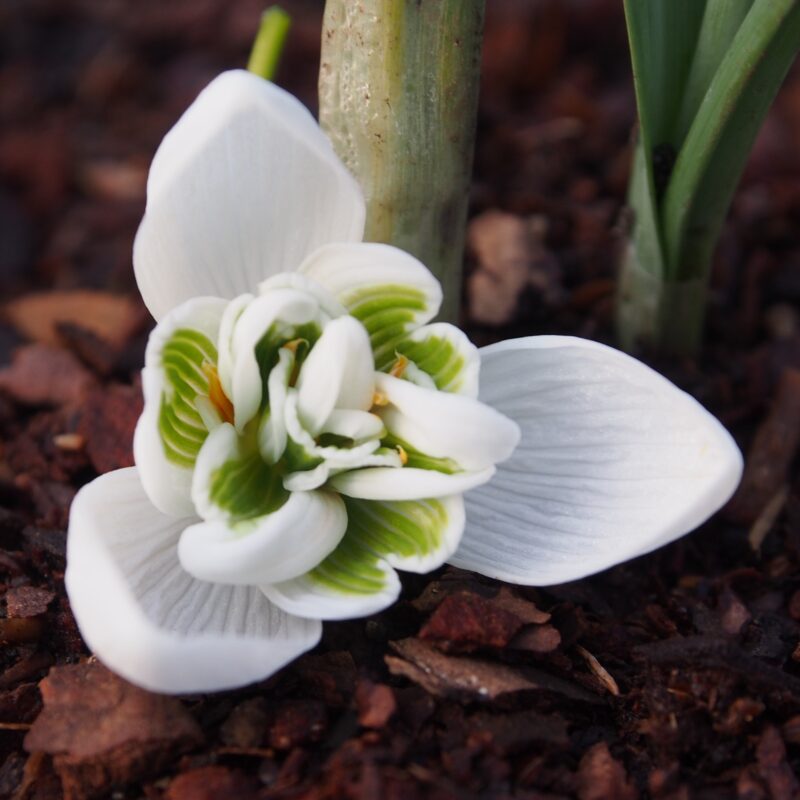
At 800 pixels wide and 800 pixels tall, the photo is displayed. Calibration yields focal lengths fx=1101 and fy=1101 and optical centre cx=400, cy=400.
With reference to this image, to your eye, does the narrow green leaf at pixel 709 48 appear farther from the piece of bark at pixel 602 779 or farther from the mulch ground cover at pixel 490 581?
the piece of bark at pixel 602 779

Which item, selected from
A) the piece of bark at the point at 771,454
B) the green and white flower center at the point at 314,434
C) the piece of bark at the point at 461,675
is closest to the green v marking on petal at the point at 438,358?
the green and white flower center at the point at 314,434

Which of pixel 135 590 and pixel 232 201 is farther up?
pixel 232 201

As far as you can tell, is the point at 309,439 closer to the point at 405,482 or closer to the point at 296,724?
the point at 405,482

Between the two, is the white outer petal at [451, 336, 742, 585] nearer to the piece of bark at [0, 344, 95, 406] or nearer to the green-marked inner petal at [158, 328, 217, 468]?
the green-marked inner petal at [158, 328, 217, 468]

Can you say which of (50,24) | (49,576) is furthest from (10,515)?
(50,24)

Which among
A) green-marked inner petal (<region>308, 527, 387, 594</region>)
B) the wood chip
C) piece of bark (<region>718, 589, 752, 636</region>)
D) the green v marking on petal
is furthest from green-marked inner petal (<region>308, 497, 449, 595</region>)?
piece of bark (<region>718, 589, 752, 636</region>)

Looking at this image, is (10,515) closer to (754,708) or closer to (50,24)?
(754,708)

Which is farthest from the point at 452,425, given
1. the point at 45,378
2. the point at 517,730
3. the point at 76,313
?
the point at 76,313

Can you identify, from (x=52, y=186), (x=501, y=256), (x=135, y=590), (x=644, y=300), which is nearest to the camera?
(x=135, y=590)
